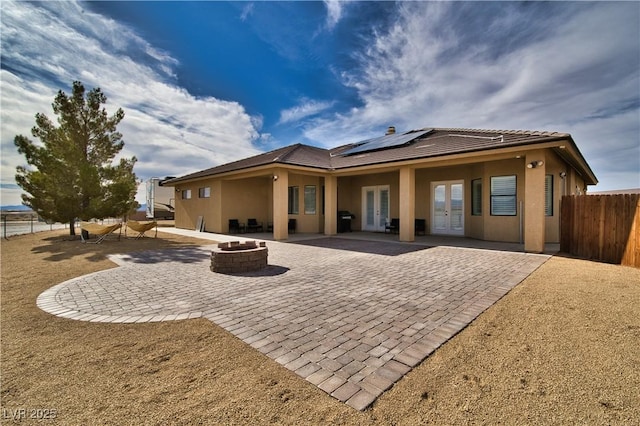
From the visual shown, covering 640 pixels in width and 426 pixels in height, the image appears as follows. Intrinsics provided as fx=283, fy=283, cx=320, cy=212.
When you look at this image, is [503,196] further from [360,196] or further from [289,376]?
[289,376]

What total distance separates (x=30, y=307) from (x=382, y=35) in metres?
12.4

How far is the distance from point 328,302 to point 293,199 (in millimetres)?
11640

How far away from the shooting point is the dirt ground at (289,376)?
6.78 ft

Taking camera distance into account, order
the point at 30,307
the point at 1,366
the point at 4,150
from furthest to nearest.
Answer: the point at 4,150 < the point at 30,307 < the point at 1,366

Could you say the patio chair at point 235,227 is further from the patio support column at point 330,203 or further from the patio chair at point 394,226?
the patio chair at point 394,226

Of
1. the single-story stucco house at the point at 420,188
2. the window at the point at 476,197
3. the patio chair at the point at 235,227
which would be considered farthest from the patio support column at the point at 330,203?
the window at the point at 476,197

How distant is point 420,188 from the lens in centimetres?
1420

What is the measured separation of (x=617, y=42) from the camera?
358 inches

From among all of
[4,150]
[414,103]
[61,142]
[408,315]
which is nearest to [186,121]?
[61,142]

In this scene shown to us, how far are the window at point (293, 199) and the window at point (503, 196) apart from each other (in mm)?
9330

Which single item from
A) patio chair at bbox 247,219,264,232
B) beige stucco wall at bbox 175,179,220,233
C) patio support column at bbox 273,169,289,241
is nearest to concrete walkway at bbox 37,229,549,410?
patio support column at bbox 273,169,289,241

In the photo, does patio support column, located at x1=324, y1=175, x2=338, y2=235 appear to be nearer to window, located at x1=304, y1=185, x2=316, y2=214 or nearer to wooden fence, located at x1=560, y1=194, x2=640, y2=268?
window, located at x1=304, y1=185, x2=316, y2=214

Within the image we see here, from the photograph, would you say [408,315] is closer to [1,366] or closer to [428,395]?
[428,395]

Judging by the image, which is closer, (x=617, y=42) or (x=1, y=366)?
(x=1, y=366)
